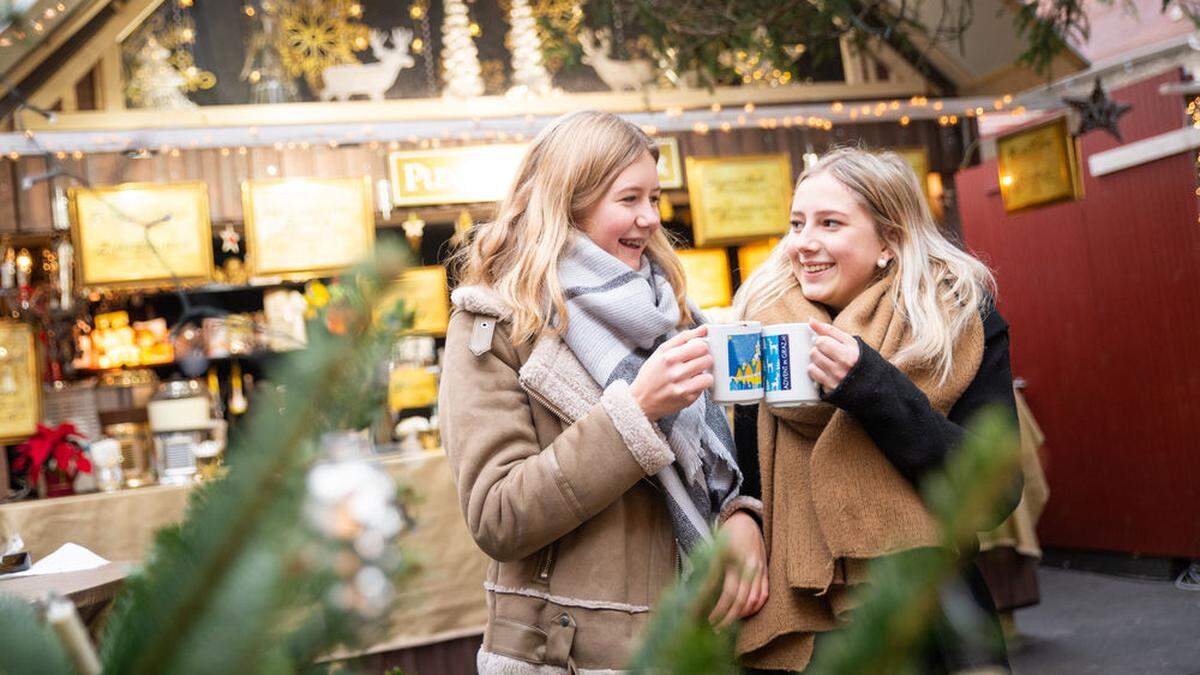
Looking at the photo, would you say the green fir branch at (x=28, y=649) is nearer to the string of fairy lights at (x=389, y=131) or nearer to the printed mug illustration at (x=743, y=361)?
the printed mug illustration at (x=743, y=361)

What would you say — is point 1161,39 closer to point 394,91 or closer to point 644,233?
point 394,91

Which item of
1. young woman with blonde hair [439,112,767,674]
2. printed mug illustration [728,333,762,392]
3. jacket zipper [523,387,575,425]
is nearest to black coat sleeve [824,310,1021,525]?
printed mug illustration [728,333,762,392]

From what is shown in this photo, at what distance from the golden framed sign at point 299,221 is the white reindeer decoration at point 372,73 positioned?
2.95 ft

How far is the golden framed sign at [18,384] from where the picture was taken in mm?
5926

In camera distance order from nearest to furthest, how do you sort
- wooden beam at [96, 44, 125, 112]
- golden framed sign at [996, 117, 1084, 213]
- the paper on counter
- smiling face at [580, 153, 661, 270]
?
smiling face at [580, 153, 661, 270], the paper on counter, golden framed sign at [996, 117, 1084, 213], wooden beam at [96, 44, 125, 112]

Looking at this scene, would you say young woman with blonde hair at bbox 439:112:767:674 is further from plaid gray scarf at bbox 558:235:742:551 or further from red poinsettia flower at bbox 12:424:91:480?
red poinsettia flower at bbox 12:424:91:480

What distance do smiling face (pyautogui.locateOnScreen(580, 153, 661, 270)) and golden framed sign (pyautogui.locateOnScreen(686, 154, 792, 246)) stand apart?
15.0 feet

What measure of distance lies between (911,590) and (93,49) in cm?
687

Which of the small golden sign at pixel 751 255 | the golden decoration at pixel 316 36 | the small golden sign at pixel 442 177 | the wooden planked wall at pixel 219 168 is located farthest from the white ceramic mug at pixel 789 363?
the golden decoration at pixel 316 36

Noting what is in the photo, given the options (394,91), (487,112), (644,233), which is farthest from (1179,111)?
(644,233)

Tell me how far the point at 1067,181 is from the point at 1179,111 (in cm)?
99

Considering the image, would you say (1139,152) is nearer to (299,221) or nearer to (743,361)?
(299,221)

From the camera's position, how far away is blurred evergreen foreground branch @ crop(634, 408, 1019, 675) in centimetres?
32

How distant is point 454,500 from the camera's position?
4527 mm
